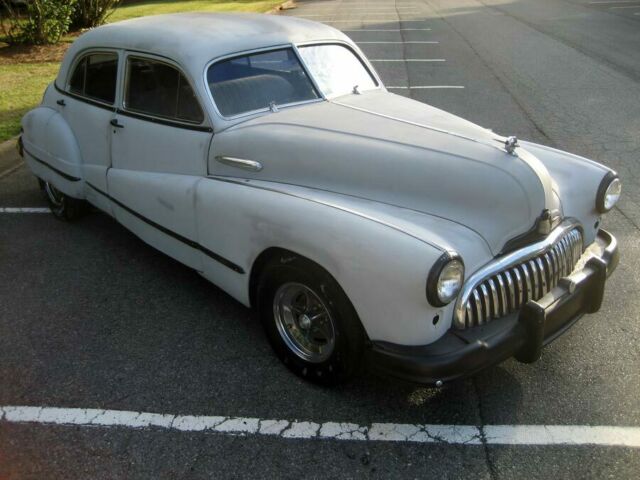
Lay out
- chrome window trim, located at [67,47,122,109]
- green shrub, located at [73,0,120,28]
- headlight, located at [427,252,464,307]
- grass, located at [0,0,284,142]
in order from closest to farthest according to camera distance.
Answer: headlight, located at [427,252,464,307] < chrome window trim, located at [67,47,122,109] < grass, located at [0,0,284,142] < green shrub, located at [73,0,120,28]

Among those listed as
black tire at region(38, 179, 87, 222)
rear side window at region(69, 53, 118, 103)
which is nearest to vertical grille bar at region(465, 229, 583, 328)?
rear side window at region(69, 53, 118, 103)

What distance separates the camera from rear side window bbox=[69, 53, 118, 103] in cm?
427

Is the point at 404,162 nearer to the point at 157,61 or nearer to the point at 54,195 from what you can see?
the point at 157,61

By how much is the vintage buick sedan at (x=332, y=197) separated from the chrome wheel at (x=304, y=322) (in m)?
0.01

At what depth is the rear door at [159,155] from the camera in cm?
359

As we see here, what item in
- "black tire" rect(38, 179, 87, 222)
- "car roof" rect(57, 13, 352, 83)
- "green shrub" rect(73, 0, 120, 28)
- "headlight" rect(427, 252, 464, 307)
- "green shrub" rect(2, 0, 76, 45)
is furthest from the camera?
"green shrub" rect(73, 0, 120, 28)

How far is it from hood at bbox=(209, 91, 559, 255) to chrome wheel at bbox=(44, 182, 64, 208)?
90.4 inches

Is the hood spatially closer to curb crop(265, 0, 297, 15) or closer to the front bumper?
the front bumper

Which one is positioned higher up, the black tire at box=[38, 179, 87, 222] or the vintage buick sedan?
the vintage buick sedan

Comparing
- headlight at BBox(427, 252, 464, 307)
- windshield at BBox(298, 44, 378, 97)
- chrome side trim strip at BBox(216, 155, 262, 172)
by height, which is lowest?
headlight at BBox(427, 252, 464, 307)

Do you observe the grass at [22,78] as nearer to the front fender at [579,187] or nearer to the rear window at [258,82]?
the rear window at [258,82]

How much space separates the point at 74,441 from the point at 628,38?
15239 millimetres

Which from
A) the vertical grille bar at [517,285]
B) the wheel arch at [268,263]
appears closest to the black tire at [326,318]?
the wheel arch at [268,263]

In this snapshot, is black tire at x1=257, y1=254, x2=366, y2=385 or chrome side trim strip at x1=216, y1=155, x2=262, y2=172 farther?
chrome side trim strip at x1=216, y1=155, x2=262, y2=172
